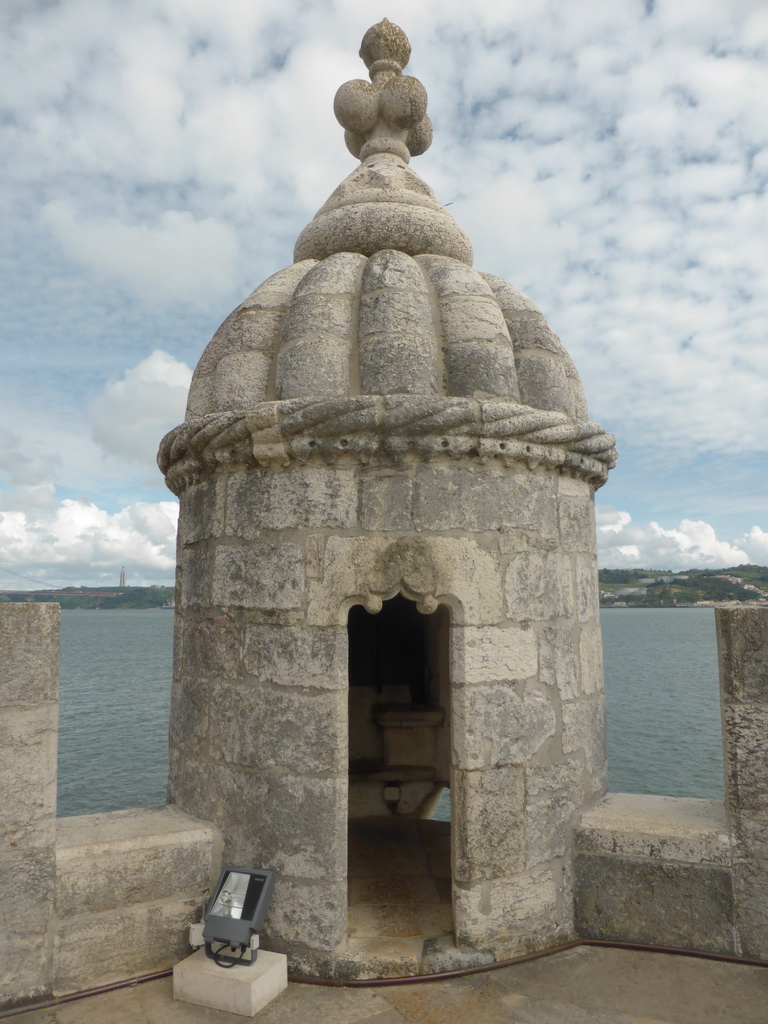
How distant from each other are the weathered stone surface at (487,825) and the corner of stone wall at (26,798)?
6.08 feet

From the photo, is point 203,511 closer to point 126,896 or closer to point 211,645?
point 211,645

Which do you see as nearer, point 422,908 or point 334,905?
point 334,905

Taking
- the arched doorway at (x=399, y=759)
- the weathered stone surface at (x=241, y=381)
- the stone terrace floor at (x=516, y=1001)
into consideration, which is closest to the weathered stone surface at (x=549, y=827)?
the stone terrace floor at (x=516, y=1001)

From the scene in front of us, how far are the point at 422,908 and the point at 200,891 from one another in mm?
1207

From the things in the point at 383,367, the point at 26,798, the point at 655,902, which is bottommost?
the point at 655,902

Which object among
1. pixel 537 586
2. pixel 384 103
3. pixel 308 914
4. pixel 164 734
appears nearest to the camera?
pixel 308 914

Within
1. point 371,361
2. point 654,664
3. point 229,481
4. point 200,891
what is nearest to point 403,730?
point 200,891

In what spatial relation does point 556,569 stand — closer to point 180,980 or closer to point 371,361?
point 371,361

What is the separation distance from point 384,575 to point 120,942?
210cm

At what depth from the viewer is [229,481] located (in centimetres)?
369

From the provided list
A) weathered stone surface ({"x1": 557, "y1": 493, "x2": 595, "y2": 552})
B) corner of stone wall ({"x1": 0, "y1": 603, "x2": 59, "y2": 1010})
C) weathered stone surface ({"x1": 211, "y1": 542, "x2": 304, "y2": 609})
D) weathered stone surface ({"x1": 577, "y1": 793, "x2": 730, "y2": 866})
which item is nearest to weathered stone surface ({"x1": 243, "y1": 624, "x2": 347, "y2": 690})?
weathered stone surface ({"x1": 211, "y1": 542, "x2": 304, "y2": 609})

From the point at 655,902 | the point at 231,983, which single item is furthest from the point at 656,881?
the point at 231,983

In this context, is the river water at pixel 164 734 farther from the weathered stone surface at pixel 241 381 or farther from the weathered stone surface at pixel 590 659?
the weathered stone surface at pixel 241 381

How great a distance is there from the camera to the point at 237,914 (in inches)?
122
